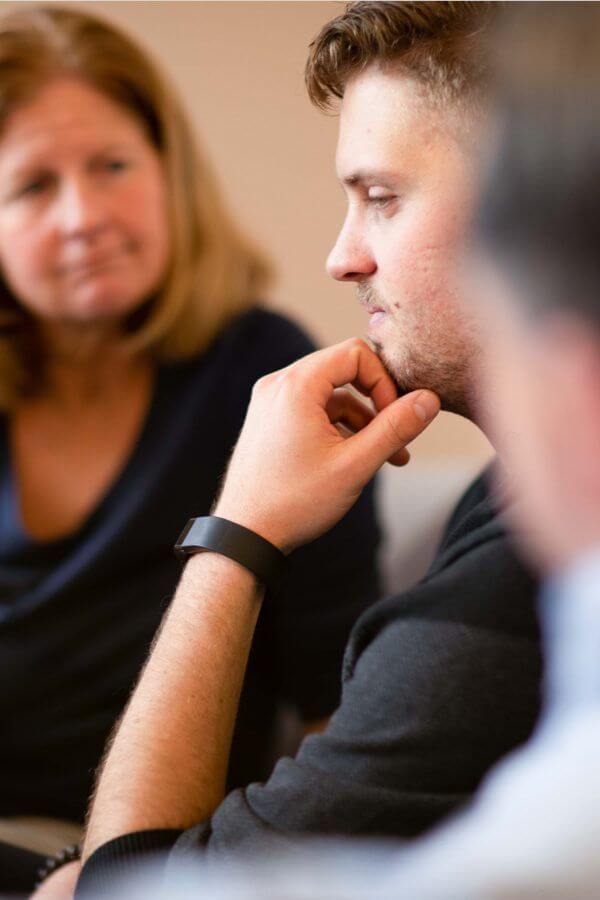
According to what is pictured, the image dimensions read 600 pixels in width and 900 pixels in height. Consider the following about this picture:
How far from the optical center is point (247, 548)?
2.30ft

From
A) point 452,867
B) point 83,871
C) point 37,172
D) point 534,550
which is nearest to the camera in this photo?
point 452,867

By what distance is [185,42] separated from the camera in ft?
3.90

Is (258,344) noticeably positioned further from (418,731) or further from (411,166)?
(418,731)

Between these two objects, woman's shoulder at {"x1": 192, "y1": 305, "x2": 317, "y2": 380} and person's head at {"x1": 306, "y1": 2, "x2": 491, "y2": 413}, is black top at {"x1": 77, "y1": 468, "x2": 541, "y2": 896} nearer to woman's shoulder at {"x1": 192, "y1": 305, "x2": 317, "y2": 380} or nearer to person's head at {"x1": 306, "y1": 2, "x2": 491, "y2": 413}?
person's head at {"x1": 306, "y1": 2, "x2": 491, "y2": 413}

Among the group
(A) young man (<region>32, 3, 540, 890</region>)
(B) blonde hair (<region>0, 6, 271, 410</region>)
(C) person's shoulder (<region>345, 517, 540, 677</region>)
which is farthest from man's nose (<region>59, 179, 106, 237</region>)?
(C) person's shoulder (<region>345, 517, 540, 677</region>)

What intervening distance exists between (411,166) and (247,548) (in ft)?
0.92

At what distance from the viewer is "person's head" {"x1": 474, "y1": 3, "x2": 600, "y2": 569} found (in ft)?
1.42

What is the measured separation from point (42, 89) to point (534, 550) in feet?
2.78

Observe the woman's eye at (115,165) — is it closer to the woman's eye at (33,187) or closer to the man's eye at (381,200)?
the woman's eye at (33,187)

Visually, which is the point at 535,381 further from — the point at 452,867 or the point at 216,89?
the point at 216,89

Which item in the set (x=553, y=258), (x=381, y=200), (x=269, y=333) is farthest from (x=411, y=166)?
(x=269, y=333)

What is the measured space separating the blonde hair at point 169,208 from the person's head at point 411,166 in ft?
1.56

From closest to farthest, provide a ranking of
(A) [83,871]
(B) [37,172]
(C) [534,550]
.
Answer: (C) [534,550], (A) [83,871], (B) [37,172]

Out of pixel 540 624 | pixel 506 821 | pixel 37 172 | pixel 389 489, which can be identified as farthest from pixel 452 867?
pixel 37 172
